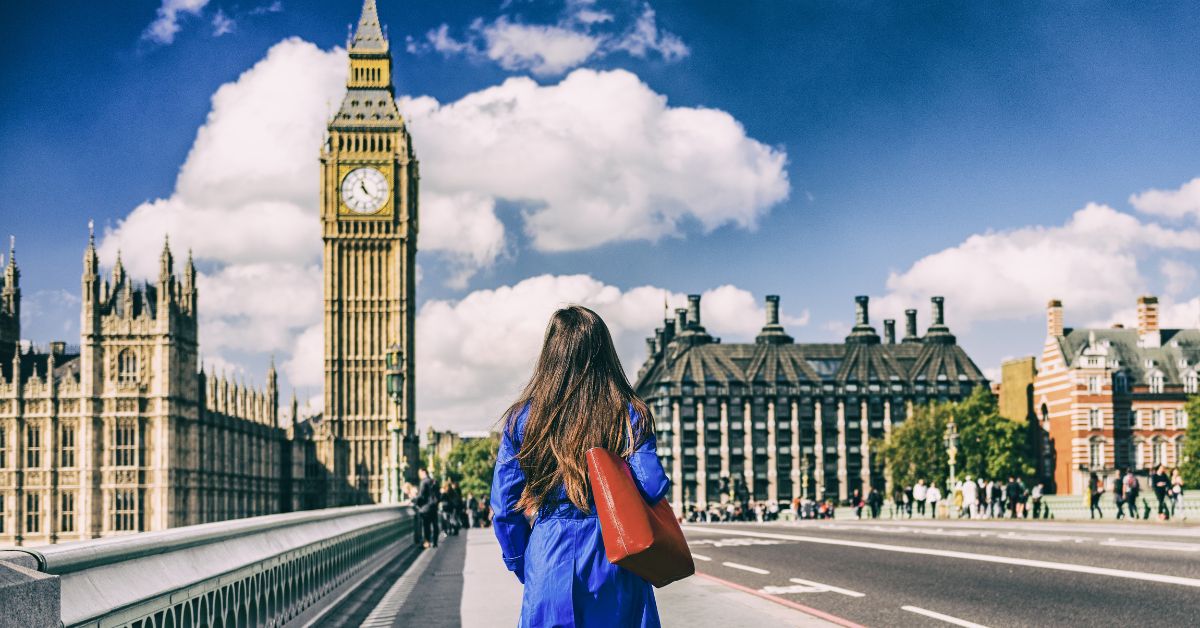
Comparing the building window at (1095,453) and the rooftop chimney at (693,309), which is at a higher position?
the rooftop chimney at (693,309)

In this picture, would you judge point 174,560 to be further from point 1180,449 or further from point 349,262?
point 349,262

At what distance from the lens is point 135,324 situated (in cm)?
8812

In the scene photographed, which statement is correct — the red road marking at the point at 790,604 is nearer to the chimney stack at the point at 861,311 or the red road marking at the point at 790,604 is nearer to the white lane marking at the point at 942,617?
the white lane marking at the point at 942,617

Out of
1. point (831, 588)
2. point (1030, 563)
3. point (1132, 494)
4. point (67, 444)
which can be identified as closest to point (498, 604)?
point (831, 588)

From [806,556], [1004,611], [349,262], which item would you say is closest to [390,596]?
[1004,611]

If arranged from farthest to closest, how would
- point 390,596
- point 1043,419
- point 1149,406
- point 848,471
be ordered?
point 848,471 < point 1043,419 < point 1149,406 < point 390,596

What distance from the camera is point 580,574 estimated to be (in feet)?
14.2

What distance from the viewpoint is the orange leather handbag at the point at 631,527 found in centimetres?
414

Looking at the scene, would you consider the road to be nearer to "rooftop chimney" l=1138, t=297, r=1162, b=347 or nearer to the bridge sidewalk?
the bridge sidewalk

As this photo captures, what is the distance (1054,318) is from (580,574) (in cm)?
9674

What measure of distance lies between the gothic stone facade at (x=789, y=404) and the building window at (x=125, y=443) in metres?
58.5

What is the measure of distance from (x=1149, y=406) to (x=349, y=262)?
6558 centimetres

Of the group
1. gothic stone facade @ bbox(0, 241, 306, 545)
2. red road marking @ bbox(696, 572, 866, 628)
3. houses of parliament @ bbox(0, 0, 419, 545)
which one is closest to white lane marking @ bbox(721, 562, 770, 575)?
red road marking @ bbox(696, 572, 866, 628)

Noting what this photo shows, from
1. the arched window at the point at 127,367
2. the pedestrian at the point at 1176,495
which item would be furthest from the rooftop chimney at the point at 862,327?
the pedestrian at the point at 1176,495
